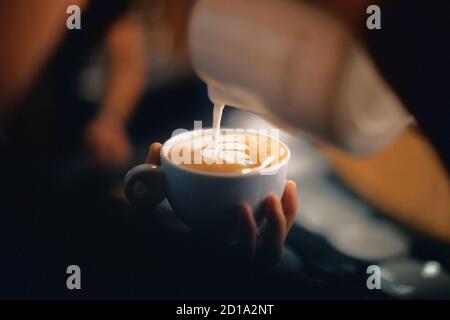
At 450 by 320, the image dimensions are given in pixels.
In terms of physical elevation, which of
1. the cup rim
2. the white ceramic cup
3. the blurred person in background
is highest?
the blurred person in background

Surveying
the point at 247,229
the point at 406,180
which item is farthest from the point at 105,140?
the point at 406,180

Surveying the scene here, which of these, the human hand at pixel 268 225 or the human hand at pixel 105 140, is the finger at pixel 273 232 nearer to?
the human hand at pixel 268 225

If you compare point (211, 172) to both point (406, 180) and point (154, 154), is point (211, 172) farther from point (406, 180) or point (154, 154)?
point (406, 180)

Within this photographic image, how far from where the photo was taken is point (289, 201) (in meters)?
0.47

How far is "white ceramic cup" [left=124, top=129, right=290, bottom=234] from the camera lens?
44 centimetres

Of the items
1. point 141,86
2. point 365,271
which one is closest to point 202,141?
point 141,86

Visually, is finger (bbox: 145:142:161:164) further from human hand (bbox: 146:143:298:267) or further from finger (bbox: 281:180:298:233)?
finger (bbox: 281:180:298:233)

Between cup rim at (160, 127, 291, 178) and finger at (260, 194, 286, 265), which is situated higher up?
cup rim at (160, 127, 291, 178)

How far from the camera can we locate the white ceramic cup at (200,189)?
44 cm

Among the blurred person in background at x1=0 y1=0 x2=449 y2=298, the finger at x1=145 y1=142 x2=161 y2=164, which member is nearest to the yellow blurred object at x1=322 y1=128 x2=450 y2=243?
the blurred person in background at x1=0 y1=0 x2=449 y2=298

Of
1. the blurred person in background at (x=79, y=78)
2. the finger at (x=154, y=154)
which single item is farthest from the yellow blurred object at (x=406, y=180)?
the finger at (x=154, y=154)

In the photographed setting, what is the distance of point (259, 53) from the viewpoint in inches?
15.3
